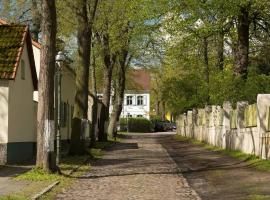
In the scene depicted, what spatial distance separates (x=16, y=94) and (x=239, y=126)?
404 inches

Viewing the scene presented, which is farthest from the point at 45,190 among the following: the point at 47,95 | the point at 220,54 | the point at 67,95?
the point at 220,54

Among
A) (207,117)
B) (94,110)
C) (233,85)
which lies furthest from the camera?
(207,117)

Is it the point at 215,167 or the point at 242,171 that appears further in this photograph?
the point at 215,167

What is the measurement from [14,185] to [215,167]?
888cm

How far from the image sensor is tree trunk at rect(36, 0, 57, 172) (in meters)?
18.5

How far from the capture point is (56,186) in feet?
52.0

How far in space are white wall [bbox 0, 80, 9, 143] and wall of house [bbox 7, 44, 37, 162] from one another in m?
0.20

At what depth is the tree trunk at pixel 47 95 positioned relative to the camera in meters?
18.5

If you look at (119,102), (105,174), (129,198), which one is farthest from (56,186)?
(119,102)

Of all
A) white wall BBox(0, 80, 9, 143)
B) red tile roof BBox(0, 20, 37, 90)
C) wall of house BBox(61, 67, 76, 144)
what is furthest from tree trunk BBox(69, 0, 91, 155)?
wall of house BBox(61, 67, 76, 144)

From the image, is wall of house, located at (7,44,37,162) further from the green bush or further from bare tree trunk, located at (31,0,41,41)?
the green bush

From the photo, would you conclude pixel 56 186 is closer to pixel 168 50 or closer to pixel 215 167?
pixel 215 167

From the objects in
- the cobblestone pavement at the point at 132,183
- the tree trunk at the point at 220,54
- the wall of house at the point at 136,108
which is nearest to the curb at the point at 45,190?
the cobblestone pavement at the point at 132,183

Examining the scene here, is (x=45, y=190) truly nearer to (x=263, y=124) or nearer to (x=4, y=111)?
(x=4, y=111)
